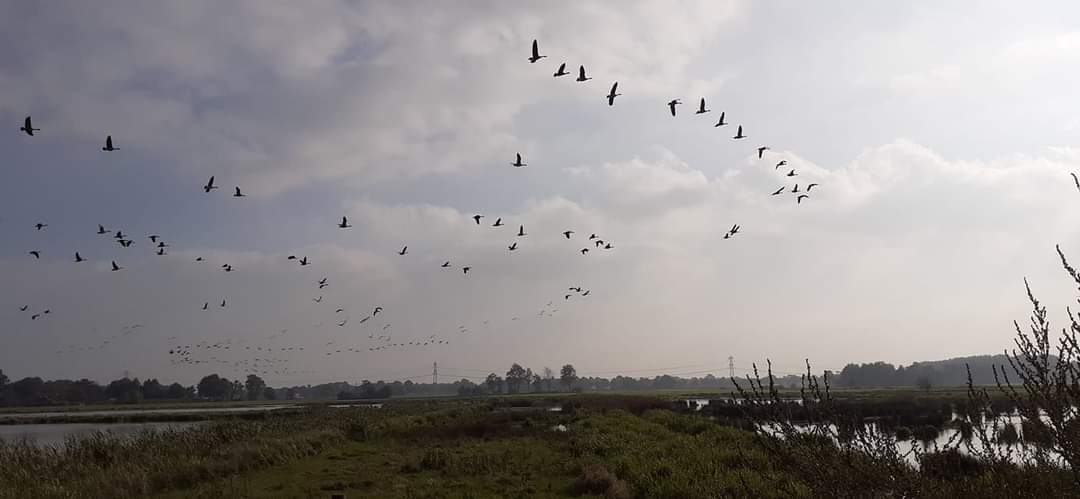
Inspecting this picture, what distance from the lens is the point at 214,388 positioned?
178 meters

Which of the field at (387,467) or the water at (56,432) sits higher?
the field at (387,467)

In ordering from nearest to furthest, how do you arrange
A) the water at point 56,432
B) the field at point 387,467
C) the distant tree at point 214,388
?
1. the field at point 387,467
2. the water at point 56,432
3. the distant tree at point 214,388

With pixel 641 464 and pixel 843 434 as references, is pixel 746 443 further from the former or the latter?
pixel 843 434

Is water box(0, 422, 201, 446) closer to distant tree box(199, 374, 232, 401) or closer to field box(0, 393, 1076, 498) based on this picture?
field box(0, 393, 1076, 498)

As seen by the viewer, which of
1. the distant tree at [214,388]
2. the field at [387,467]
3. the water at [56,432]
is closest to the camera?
the field at [387,467]

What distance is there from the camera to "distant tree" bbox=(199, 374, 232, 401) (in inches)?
6998

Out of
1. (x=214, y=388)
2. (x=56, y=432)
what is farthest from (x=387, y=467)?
(x=214, y=388)

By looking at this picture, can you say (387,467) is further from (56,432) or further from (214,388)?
(214,388)

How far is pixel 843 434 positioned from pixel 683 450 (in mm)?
18829

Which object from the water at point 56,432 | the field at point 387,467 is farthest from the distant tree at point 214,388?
the field at point 387,467

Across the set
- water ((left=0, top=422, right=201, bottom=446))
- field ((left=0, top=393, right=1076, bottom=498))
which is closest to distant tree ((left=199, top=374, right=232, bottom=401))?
Result: water ((left=0, top=422, right=201, bottom=446))

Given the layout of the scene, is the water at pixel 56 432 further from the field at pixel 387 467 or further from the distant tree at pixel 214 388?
the distant tree at pixel 214 388

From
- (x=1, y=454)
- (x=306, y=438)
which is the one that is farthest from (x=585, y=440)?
(x=1, y=454)

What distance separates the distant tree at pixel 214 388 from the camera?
6998 inches
